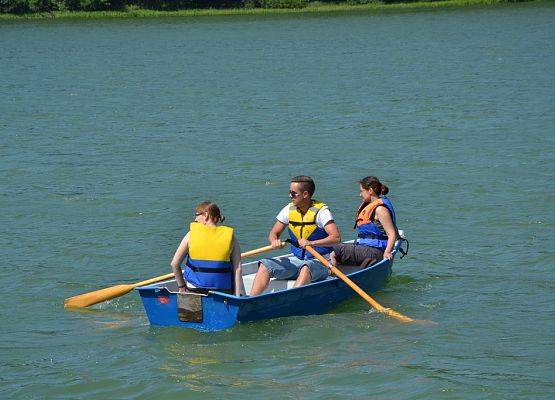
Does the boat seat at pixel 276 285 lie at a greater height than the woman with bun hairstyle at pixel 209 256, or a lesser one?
lesser

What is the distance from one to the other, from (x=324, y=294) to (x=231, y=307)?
1.30 meters

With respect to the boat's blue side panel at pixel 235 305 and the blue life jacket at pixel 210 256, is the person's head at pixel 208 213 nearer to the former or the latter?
the blue life jacket at pixel 210 256

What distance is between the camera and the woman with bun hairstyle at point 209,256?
9594 millimetres

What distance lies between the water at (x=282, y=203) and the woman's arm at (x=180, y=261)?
0.53 meters

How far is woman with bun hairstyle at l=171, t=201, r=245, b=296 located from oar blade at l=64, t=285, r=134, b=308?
3.43ft

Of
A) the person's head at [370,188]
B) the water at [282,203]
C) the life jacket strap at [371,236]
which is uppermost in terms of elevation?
the person's head at [370,188]

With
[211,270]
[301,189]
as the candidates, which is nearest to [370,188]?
[301,189]

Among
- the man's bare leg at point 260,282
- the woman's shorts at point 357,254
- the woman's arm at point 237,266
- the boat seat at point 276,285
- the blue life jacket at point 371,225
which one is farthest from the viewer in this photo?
the woman's shorts at point 357,254

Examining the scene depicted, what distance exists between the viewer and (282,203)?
53.6 feet

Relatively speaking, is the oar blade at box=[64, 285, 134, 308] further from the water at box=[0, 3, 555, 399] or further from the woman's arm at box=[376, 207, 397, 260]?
the woman's arm at box=[376, 207, 397, 260]

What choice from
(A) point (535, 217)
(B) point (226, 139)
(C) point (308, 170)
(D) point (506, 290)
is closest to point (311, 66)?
(B) point (226, 139)

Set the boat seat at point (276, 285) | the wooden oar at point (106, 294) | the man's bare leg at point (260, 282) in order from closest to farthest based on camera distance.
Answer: the man's bare leg at point (260, 282), the wooden oar at point (106, 294), the boat seat at point (276, 285)

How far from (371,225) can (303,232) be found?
1.07 m

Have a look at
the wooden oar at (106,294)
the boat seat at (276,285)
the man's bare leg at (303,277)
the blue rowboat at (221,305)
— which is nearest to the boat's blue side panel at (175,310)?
the blue rowboat at (221,305)
